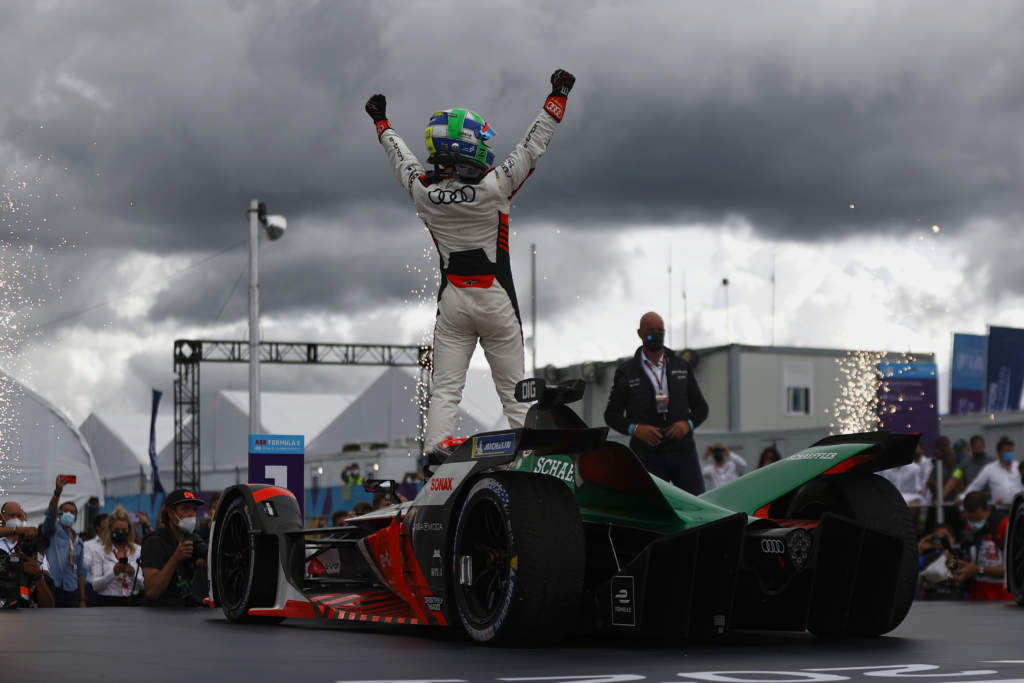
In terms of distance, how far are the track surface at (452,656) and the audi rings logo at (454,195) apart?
2199 mm

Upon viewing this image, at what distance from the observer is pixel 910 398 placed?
1827 cm

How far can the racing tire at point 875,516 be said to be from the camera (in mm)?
5840

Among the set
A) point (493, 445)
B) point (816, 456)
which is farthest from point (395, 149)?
point (816, 456)

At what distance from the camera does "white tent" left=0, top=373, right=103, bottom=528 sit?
21.5 meters

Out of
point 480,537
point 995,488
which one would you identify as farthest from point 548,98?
point 995,488

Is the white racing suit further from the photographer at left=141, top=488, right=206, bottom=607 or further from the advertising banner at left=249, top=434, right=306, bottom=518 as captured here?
the photographer at left=141, top=488, right=206, bottom=607

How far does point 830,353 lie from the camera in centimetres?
3944

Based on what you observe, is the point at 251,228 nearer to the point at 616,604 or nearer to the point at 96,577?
the point at 96,577

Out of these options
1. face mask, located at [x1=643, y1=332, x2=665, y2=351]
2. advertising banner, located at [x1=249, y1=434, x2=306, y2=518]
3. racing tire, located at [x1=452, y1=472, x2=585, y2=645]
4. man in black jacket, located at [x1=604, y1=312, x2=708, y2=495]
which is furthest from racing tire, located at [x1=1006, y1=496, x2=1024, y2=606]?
A: advertising banner, located at [x1=249, y1=434, x2=306, y2=518]

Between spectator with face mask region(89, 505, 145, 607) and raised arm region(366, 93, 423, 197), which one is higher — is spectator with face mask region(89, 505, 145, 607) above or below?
below

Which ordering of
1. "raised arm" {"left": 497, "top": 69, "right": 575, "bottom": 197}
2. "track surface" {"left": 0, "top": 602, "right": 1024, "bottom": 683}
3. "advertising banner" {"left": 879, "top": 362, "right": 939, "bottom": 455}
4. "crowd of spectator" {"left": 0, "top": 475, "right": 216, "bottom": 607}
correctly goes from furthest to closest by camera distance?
"advertising banner" {"left": 879, "top": 362, "right": 939, "bottom": 455} < "crowd of spectator" {"left": 0, "top": 475, "right": 216, "bottom": 607} < "raised arm" {"left": 497, "top": 69, "right": 575, "bottom": 197} < "track surface" {"left": 0, "top": 602, "right": 1024, "bottom": 683}

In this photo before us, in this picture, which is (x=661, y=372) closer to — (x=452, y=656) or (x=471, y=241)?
(x=471, y=241)

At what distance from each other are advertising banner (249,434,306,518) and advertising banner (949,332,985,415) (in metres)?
20.8

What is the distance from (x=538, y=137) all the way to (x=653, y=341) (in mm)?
1966
